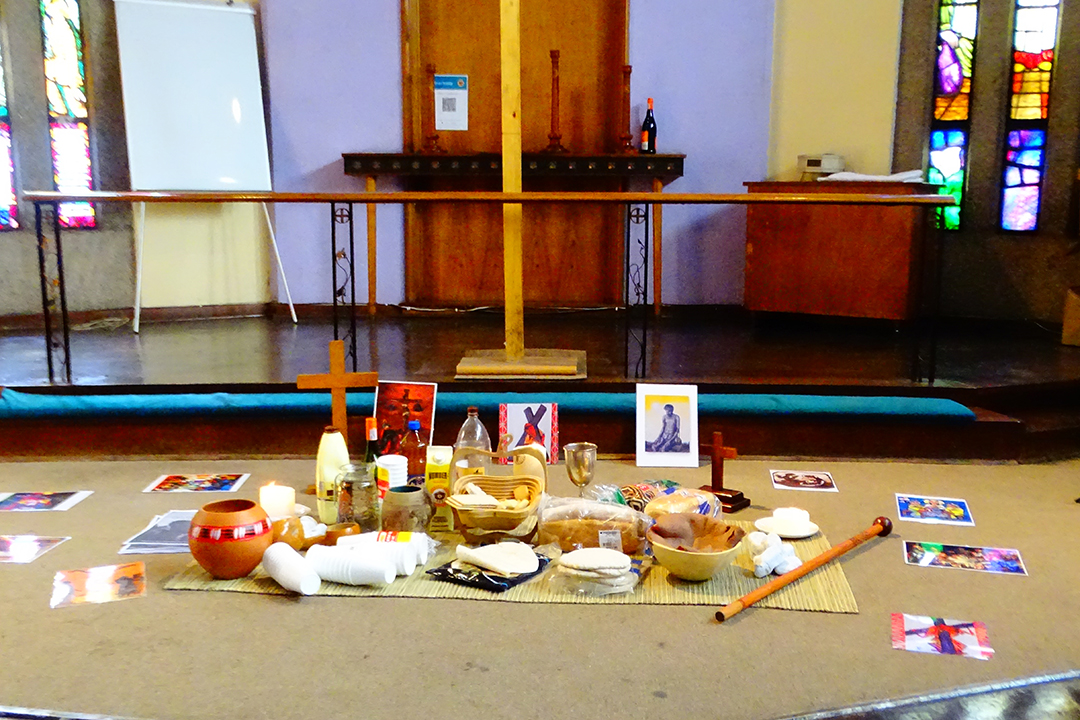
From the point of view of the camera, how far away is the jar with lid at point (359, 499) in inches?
114

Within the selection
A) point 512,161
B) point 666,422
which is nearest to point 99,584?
point 666,422

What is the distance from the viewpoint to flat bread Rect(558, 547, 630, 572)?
2488mm

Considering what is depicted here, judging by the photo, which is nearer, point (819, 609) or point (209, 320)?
point (819, 609)

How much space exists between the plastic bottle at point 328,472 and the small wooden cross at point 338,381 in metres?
0.45

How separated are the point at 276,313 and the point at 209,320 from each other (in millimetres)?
440

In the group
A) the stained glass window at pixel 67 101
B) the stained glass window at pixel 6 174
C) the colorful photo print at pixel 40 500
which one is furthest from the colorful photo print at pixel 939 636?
the stained glass window at pixel 6 174

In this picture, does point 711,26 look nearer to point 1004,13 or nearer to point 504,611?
point 1004,13

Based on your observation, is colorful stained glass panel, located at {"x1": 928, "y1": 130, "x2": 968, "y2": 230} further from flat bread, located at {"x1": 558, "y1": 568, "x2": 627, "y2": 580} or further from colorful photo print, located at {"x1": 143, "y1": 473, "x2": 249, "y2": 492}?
colorful photo print, located at {"x1": 143, "y1": 473, "x2": 249, "y2": 492}

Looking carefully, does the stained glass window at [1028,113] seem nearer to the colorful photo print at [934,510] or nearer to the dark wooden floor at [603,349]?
the dark wooden floor at [603,349]

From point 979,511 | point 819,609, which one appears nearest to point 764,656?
point 819,609

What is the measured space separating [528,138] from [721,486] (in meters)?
3.48

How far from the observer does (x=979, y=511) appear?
3189 mm

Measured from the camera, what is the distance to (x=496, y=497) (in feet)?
9.31

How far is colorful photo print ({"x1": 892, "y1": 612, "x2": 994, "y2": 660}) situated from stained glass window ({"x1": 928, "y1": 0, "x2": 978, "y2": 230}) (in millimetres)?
3746
